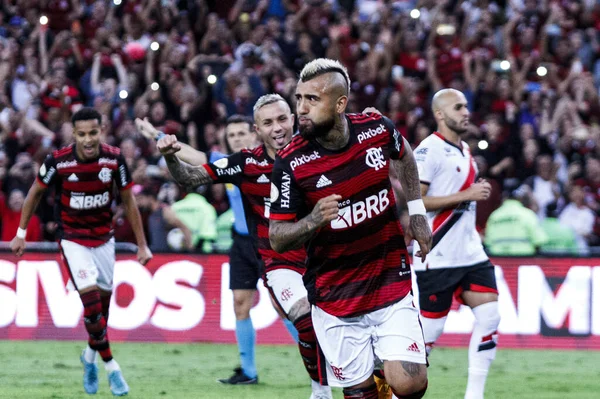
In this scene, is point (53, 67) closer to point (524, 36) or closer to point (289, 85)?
point (289, 85)

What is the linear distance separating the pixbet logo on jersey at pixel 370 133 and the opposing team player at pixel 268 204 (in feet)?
6.09

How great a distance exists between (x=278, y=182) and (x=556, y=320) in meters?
8.42

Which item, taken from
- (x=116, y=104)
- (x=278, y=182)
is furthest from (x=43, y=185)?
(x=116, y=104)

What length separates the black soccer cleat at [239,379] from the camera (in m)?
10.9

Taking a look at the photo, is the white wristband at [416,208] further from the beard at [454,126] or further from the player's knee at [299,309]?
the beard at [454,126]

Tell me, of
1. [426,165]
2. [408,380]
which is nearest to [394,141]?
[408,380]

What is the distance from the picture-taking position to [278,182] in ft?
21.2

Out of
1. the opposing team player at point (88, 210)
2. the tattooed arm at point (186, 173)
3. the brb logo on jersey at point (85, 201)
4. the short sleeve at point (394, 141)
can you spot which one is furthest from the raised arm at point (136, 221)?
the short sleeve at point (394, 141)

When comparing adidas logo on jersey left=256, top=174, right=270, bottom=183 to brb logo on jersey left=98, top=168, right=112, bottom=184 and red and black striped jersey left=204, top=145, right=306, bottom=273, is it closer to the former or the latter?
red and black striped jersey left=204, top=145, right=306, bottom=273

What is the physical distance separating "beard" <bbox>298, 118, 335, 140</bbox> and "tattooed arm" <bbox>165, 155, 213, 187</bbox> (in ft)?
4.32

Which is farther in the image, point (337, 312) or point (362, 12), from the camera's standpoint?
point (362, 12)

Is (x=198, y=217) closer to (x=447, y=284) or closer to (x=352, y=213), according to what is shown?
(x=447, y=284)

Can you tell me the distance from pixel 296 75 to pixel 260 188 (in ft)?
31.0

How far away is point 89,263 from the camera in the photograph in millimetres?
10375
